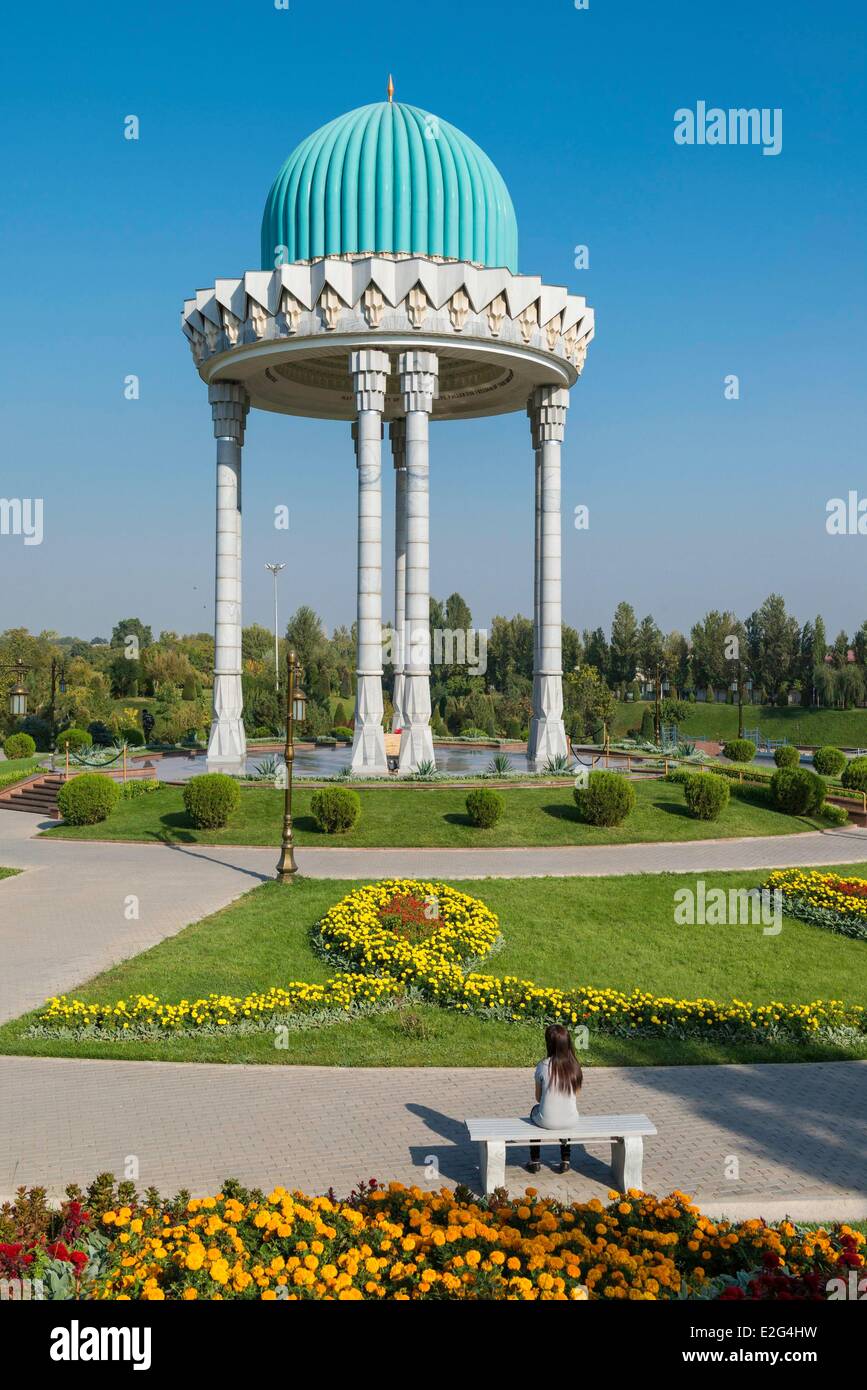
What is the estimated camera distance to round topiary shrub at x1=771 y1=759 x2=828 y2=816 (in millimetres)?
28812

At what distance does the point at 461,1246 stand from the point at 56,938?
11793 mm

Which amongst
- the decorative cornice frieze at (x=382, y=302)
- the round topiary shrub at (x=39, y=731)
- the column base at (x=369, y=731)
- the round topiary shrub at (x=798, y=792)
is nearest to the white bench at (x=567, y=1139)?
the round topiary shrub at (x=798, y=792)

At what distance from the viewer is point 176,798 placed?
97.1 feet

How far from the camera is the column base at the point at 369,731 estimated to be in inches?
1243

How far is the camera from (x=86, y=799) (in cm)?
2764

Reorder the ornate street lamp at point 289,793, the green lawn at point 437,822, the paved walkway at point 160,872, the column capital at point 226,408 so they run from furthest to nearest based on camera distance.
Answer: the column capital at point 226,408 < the green lawn at point 437,822 < the ornate street lamp at point 289,793 < the paved walkway at point 160,872

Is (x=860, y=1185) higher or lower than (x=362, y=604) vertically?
lower

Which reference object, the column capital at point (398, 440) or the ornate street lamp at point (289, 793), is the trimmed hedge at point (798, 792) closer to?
the ornate street lamp at point (289, 793)

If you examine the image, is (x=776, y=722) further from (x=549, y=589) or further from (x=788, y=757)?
(x=549, y=589)

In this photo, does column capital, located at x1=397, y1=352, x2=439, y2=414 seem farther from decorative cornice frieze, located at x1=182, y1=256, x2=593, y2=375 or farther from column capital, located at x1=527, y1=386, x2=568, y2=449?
column capital, located at x1=527, y1=386, x2=568, y2=449

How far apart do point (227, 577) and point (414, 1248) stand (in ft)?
93.4

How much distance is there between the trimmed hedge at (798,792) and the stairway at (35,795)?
2118cm
